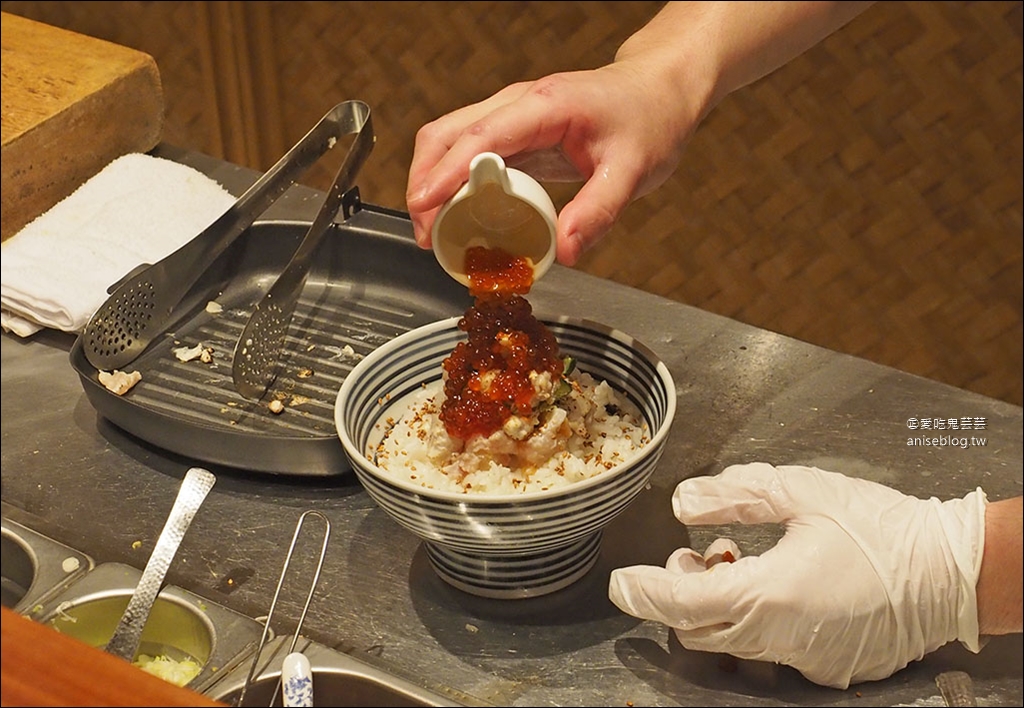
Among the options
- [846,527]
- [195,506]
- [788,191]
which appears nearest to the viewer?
[846,527]

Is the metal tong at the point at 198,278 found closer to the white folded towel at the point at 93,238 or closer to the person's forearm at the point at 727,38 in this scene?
the white folded towel at the point at 93,238

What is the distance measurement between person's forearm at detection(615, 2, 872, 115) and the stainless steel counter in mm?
255

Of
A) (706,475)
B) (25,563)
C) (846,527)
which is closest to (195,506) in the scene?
(25,563)

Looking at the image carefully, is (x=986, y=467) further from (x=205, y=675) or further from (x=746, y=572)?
(x=205, y=675)

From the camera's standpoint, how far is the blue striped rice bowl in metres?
0.89

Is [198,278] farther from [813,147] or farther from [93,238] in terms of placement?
[813,147]

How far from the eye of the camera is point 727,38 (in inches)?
35.5

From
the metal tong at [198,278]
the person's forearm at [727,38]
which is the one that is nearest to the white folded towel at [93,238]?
the metal tong at [198,278]

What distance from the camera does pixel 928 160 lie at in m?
0.95

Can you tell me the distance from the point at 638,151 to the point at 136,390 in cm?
56

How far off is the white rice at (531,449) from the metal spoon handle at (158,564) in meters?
0.18

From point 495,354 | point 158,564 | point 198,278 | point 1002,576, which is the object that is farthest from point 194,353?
point 1002,576

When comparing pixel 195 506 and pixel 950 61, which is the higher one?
pixel 950 61

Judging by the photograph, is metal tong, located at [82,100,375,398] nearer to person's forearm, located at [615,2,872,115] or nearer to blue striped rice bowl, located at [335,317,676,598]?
blue striped rice bowl, located at [335,317,676,598]
